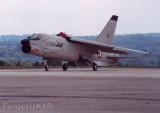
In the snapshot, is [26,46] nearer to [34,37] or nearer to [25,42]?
[25,42]

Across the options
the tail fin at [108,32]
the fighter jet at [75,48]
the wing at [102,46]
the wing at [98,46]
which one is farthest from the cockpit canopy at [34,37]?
the tail fin at [108,32]

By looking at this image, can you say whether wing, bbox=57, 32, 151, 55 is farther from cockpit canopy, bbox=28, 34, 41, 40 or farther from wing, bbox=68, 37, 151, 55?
cockpit canopy, bbox=28, 34, 41, 40

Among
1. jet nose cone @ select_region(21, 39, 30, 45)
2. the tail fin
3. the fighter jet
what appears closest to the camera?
jet nose cone @ select_region(21, 39, 30, 45)

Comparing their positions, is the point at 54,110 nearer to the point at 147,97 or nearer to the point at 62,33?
the point at 147,97

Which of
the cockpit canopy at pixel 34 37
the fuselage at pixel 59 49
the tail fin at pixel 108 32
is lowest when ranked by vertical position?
the fuselage at pixel 59 49

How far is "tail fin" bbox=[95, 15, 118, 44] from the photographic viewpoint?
37.4m

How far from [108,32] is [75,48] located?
4.79 meters

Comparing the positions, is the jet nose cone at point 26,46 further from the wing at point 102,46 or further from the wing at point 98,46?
the wing at point 102,46

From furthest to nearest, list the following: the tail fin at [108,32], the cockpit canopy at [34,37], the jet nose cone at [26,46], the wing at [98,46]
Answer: the tail fin at [108,32], the wing at [98,46], the cockpit canopy at [34,37], the jet nose cone at [26,46]

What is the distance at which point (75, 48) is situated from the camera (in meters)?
34.4

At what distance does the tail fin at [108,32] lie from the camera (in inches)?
1474

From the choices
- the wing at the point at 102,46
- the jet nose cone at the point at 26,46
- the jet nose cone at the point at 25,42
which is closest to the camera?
the jet nose cone at the point at 25,42

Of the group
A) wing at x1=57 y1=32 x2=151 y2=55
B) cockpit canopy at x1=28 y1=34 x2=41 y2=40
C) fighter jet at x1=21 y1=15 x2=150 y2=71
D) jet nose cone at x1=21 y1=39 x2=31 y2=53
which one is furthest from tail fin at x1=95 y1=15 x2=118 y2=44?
jet nose cone at x1=21 y1=39 x2=31 y2=53

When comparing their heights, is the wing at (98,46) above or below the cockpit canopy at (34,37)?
below
